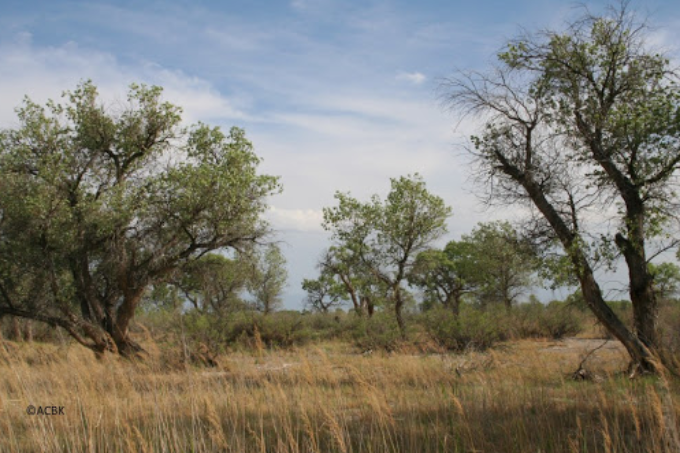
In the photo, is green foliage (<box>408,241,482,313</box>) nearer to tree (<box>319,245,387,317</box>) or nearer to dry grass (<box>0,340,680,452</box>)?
tree (<box>319,245,387,317</box>)

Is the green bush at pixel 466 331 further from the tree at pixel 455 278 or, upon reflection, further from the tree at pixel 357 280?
the tree at pixel 455 278

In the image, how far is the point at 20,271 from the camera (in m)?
14.9

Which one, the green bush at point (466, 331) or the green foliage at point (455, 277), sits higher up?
the green foliage at point (455, 277)

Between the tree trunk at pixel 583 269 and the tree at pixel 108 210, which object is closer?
the tree trunk at pixel 583 269

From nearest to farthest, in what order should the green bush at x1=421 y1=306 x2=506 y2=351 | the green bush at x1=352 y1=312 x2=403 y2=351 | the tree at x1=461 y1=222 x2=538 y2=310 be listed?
1. the green bush at x1=421 y1=306 x2=506 y2=351
2. the green bush at x1=352 y1=312 x2=403 y2=351
3. the tree at x1=461 y1=222 x2=538 y2=310

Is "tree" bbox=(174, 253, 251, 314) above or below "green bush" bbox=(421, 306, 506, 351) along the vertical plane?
above

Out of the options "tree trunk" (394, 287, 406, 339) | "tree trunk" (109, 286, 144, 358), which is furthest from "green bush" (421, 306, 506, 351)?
"tree trunk" (109, 286, 144, 358)

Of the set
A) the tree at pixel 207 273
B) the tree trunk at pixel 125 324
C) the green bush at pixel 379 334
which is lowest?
the green bush at pixel 379 334

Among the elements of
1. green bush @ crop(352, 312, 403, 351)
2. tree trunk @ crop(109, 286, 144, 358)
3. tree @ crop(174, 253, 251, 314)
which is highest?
tree @ crop(174, 253, 251, 314)

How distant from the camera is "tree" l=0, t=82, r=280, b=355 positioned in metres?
14.0

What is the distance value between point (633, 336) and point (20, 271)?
16884 mm

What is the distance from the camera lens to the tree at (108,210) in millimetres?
13961

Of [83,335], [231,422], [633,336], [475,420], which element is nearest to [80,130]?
[83,335]

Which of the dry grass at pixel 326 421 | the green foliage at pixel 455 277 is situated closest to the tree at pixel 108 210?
the dry grass at pixel 326 421
